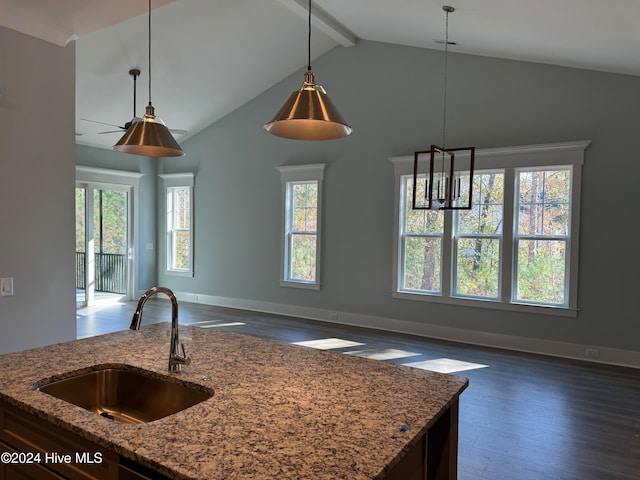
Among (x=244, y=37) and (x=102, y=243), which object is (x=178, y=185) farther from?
(x=244, y=37)

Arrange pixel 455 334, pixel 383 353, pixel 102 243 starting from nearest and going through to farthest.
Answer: pixel 383 353, pixel 455 334, pixel 102 243

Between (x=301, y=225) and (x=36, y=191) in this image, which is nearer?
(x=36, y=191)

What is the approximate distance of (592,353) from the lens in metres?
4.92

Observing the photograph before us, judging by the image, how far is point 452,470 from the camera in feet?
5.47

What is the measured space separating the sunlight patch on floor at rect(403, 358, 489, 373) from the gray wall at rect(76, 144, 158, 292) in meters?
5.77

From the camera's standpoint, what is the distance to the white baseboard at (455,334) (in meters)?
4.85

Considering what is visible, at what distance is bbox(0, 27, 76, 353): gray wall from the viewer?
289cm

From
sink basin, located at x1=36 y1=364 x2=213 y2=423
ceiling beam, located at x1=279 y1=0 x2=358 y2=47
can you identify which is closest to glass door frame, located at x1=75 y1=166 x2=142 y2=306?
ceiling beam, located at x1=279 y1=0 x2=358 y2=47

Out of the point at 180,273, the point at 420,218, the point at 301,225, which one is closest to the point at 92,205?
the point at 180,273

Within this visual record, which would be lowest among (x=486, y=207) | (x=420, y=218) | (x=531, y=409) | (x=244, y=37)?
(x=531, y=409)

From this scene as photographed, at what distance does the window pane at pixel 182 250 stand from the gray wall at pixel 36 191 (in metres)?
5.14

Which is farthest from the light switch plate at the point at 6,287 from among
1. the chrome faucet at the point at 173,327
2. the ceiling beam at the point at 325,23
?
the ceiling beam at the point at 325,23

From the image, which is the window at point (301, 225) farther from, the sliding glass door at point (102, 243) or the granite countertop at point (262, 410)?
the granite countertop at point (262, 410)

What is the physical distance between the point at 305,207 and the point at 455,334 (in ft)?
9.60
